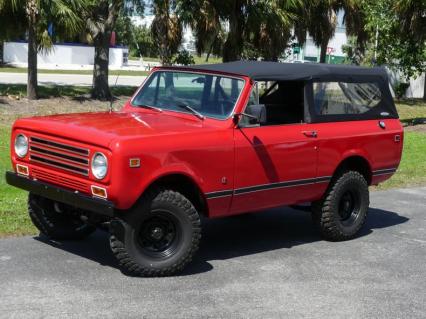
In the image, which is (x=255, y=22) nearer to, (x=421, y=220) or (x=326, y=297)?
(x=421, y=220)

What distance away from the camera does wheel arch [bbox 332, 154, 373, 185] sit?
25.3ft

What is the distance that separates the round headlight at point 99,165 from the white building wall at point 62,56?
3535 cm

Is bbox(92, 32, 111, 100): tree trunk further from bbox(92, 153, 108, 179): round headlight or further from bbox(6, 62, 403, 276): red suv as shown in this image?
bbox(92, 153, 108, 179): round headlight

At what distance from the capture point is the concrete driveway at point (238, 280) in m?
5.34

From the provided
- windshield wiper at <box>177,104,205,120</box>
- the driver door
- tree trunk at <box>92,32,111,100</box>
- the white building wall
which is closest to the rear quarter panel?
the driver door

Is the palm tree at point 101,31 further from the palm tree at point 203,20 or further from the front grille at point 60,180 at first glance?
the front grille at point 60,180

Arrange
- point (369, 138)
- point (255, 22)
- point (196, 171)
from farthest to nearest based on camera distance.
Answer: point (255, 22) < point (369, 138) < point (196, 171)

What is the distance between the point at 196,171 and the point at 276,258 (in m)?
1.35

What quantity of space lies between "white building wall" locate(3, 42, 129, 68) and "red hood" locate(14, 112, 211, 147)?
34.4 m

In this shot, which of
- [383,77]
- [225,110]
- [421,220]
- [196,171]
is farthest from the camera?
[421,220]

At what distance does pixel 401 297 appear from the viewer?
19.4 ft

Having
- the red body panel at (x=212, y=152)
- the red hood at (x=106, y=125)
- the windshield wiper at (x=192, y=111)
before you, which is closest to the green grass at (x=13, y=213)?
the red body panel at (x=212, y=152)

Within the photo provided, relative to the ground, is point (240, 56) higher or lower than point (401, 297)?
higher

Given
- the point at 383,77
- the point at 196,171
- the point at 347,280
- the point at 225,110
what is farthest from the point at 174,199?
the point at 383,77
